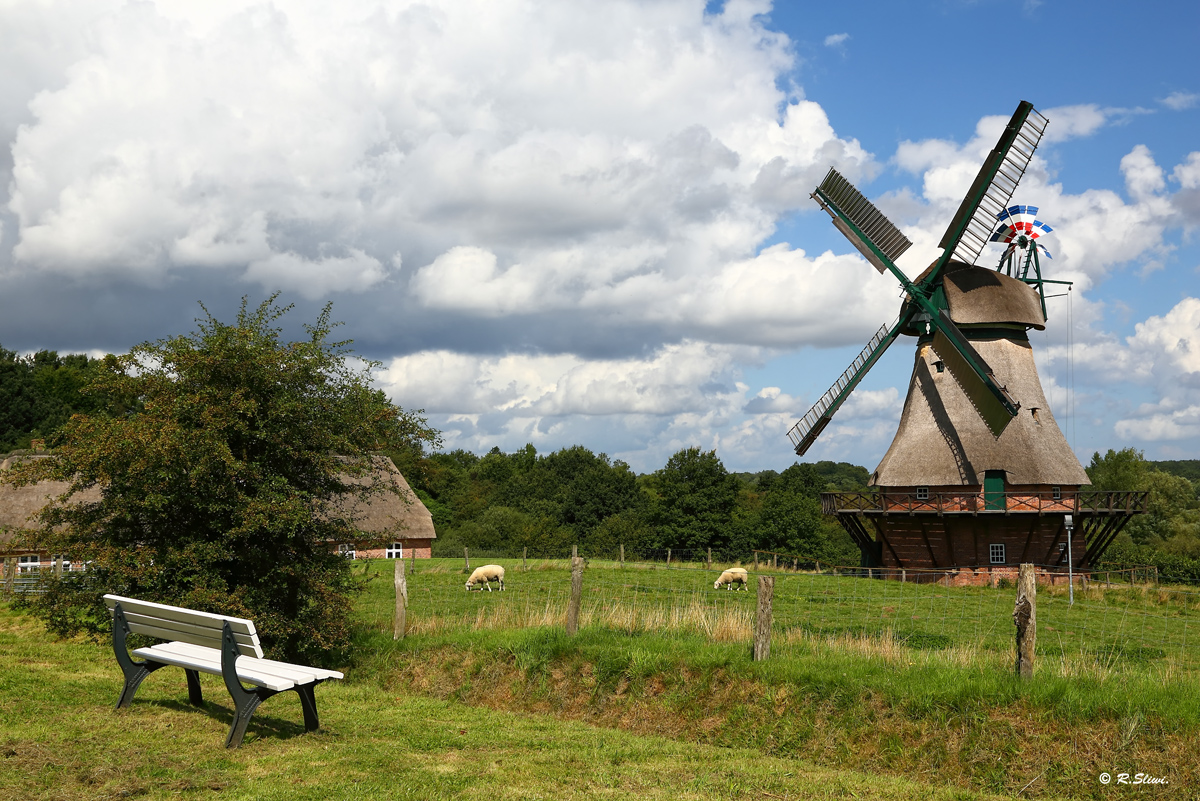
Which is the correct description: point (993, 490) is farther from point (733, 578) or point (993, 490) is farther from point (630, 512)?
A: point (630, 512)

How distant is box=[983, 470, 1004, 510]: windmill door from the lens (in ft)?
95.9

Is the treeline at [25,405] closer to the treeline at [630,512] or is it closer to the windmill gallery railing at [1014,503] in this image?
the treeline at [630,512]

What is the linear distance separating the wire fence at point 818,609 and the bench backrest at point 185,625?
128 inches

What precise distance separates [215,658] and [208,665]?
1.02ft

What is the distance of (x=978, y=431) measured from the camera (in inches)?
1176

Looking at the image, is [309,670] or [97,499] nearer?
[309,670]

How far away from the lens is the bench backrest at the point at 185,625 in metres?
7.35

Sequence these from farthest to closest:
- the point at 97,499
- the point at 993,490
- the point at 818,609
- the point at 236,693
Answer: the point at 97,499 → the point at 993,490 → the point at 818,609 → the point at 236,693

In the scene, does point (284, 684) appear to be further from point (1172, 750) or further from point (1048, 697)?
point (1172, 750)

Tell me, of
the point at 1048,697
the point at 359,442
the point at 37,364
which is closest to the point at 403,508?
the point at 359,442

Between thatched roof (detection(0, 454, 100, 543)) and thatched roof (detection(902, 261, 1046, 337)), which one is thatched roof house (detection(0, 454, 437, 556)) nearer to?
thatched roof (detection(0, 454, 100, 543))

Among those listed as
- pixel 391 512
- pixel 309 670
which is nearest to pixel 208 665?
pixel 309 670

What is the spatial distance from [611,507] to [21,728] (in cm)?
6585

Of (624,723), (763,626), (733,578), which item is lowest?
(624,723)
